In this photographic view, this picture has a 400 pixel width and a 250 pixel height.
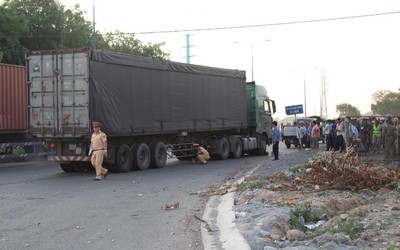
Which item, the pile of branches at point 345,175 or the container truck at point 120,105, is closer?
the pile of branches at point 345,175

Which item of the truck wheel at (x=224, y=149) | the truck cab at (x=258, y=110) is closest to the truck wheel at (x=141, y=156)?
the truck wheel at (x=224, y=149)

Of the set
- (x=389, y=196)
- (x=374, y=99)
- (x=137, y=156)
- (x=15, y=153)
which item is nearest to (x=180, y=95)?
(x=137, y=156)

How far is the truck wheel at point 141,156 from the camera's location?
17.0m

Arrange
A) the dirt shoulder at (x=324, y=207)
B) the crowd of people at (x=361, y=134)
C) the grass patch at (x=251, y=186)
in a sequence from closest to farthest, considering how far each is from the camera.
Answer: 1. the dirt shoulder at (x=324, y=207)
2. the grass patch at (x=251, y=186)
3. the crowd of people at (x=361, y=134)

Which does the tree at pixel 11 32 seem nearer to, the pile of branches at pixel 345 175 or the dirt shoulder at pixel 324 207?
the dirt shoulder at pixel 324 207

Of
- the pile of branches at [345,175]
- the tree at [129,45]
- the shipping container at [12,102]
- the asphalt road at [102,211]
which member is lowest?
the asphalt road at [102,211]

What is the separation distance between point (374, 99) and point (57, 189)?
94500mm

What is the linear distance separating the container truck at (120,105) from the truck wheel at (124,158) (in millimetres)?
32

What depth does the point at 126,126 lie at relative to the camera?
53.9 feet

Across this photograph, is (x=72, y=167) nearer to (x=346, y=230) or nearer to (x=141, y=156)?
(x=141, y=156)

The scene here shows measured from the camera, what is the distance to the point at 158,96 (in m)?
18.0

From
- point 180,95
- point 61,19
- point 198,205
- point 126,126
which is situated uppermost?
point 61,19

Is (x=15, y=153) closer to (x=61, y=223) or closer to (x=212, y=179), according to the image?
(x=212, y=179)

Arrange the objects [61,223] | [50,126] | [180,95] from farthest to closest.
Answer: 1. [180,95]
2. [50,126]
3. [61,223]
